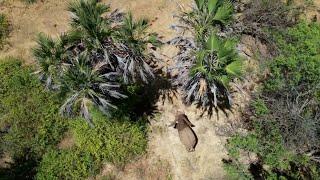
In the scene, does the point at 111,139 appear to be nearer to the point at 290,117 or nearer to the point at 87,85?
the point at 87,85

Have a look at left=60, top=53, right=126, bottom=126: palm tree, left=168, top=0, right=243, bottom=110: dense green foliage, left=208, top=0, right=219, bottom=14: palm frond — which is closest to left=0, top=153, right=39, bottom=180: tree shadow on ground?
left=60, top=53, right=126, bottom=126: palm tree

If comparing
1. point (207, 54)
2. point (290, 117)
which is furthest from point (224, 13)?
Answer: point (290, 117)

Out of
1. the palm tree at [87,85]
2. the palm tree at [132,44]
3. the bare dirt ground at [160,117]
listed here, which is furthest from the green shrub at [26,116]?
the palm tree at [132,44]

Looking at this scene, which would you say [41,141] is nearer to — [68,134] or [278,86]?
[68,134]

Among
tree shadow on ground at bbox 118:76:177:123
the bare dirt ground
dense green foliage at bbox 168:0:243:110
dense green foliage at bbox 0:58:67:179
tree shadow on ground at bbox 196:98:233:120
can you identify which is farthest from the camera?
tree shadow on ground at bbox 196:98:233:120

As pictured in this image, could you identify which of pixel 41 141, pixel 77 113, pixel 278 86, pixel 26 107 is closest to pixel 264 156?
pixel 278 86

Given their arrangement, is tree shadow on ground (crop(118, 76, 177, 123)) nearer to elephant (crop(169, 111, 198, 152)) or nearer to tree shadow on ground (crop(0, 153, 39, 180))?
elephant (crop(169, 111, 198, 152))
